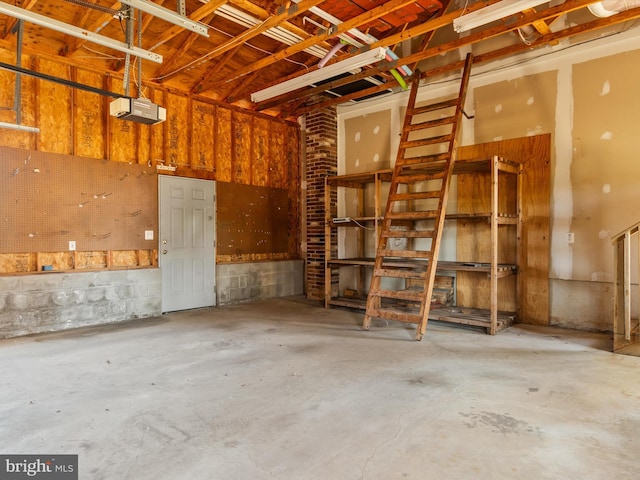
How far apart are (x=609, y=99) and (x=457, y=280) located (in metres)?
2.96

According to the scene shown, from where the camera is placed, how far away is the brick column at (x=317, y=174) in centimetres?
732

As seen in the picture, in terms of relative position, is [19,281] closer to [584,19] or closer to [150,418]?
[150,418]

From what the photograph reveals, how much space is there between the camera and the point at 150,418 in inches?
104

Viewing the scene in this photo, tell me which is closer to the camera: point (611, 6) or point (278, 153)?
point (611, 6)

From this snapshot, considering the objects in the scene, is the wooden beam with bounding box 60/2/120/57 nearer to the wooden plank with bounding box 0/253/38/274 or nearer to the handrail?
the wooden plank with bounding box 0/253/38/274

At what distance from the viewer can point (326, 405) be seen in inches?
112

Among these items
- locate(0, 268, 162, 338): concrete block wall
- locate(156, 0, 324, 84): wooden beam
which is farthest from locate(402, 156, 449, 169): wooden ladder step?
locate(0, 268, 162, 338): concrete block wall

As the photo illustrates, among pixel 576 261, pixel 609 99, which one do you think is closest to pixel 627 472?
pixel 576 261

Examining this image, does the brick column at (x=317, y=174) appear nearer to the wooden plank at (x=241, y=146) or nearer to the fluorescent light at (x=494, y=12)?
the wooden plank at (x=241, y=146)

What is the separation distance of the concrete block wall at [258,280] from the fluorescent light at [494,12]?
497 centimetres

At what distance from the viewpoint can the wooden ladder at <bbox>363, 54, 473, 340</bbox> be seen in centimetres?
482
